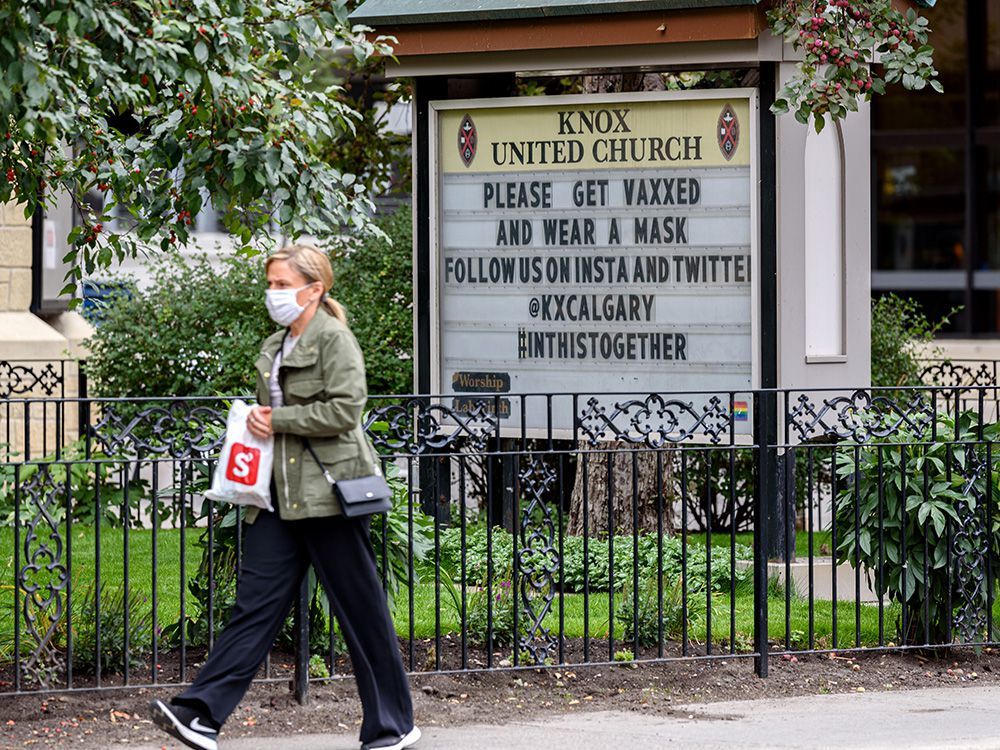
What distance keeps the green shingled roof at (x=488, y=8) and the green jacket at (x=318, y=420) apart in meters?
4.01

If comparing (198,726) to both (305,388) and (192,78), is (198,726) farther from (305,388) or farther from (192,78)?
(192,78)

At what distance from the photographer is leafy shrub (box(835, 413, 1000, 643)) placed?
7562 mm

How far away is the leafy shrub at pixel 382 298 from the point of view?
12.6 metres

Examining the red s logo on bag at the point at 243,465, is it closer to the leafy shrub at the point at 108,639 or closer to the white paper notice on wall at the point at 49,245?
the leafy shrub at the point at 108,639

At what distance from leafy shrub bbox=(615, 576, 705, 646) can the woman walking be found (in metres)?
1.63

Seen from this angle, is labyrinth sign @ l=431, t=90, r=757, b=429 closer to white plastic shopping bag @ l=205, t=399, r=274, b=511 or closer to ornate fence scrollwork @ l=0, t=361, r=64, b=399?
white plastic shopping bag @ l=205, t=399, r=274, b=511

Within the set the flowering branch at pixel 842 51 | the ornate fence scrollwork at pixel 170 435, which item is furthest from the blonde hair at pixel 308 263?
the flowering branch at pixel 842 51

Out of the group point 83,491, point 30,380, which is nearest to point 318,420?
point 83,491

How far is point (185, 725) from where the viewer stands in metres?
5.88

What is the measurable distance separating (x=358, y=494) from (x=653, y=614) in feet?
7.27

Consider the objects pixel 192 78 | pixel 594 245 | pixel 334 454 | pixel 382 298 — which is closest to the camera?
pixel 334 454

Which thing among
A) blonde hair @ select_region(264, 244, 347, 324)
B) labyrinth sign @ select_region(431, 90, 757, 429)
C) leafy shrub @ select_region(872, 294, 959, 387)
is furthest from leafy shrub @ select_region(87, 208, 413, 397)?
blonde hair @ select_region(264, 244, 347, 324)

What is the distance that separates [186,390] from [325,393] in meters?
7.19

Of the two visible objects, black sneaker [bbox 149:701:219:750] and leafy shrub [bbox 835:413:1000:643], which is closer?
black sneaker [bbox 149:701:219:750]
